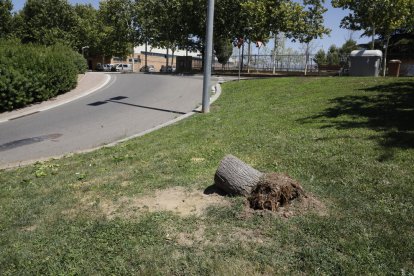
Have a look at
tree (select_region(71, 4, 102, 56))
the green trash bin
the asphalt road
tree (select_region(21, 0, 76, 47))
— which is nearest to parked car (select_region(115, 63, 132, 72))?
tree (select_region(71, 4, 102, 56))

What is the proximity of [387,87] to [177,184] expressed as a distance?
30.0 feet

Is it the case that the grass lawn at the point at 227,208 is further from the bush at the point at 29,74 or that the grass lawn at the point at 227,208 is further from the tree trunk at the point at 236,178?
the bush at the point at 29,74

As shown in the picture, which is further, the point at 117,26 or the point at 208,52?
the point at 117,26

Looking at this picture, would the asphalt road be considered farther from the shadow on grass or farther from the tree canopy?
the tree canopy

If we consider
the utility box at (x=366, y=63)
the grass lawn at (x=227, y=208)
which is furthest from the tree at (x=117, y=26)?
the grass lawn at (x=227, y=208)

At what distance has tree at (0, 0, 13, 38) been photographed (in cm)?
5100

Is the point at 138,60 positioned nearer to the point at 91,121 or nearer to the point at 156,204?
the point at 91,121

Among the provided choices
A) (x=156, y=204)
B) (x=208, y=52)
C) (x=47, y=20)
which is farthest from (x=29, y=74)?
(x=47, y=20)

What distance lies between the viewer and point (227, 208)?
4750mm

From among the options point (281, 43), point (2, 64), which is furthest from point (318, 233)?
point (281, 43)

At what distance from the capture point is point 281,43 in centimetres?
6038

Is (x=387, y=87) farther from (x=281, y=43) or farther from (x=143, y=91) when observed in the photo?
(x=281, y=43)

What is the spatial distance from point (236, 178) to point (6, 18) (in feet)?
190

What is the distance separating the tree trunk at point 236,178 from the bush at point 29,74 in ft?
39.2
